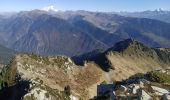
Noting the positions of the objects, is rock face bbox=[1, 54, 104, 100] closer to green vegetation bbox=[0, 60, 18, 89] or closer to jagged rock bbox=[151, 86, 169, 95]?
green vegetation bbox=[0, 60, 18, 89]

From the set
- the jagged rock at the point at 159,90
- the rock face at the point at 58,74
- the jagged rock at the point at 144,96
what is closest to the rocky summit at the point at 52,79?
the rock face at the point at 58,74

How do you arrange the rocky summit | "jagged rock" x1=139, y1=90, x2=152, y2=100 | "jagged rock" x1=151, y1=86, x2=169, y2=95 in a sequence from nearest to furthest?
"jagged rock" x1=139, y1=90, x2=152, y2=100 < "jagged rock" x1=151, y1=86, x2=169, y2=95 < the rocky summit

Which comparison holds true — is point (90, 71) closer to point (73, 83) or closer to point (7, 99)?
point (73, 83)

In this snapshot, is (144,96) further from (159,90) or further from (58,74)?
(58,74)

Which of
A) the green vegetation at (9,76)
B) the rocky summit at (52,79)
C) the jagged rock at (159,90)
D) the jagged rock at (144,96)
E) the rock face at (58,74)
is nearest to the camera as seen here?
the jagged rock at (144,96)

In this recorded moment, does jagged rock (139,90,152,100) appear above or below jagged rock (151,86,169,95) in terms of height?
above

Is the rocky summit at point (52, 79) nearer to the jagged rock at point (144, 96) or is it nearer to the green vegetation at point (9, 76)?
the green vegetation at point (9, 76)

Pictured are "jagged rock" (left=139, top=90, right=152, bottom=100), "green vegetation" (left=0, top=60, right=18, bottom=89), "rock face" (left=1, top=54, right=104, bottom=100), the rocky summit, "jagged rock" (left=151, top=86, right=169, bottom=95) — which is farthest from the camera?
"green vegetation" (left=0, top=60, right=18, bottom=89)

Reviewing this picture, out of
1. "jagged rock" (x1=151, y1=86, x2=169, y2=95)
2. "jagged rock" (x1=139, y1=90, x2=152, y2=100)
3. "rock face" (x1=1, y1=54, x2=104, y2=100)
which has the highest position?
"jagged rock" (x1=139, y1=90, x2=152, y2=100)

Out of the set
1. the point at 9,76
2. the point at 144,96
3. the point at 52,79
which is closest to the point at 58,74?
the point at 52,79

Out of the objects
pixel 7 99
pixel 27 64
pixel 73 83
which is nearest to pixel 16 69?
pixel 27 64

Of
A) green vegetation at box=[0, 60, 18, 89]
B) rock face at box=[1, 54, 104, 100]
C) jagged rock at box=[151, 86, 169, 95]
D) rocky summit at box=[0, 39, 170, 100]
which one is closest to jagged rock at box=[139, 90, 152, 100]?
jagged rock at box=[151, 86, 169, 95]
